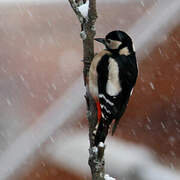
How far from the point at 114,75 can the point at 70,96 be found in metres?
3.71

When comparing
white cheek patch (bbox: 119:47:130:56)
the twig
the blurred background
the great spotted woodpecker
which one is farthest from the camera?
the blurred background

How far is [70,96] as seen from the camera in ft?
18.6

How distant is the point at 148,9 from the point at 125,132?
261 cm

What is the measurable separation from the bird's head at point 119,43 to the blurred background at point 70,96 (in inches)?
93.5

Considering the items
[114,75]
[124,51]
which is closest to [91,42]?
[114,75]

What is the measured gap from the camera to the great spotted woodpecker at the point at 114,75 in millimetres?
1958

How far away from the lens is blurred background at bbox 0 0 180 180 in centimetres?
479

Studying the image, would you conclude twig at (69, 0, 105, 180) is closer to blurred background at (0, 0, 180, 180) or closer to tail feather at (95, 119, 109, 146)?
tail feather at (95, 119, 109, 146)

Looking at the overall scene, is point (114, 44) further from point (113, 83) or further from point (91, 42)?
point (91, 42)

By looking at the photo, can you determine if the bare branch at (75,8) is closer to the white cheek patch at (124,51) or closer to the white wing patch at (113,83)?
the white wing patch at (113,83)

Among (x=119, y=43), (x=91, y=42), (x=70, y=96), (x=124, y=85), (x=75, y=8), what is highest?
(x=75, y=8)

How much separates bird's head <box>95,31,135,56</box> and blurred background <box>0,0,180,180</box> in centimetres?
238

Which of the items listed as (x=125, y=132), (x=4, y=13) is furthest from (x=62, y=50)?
(x=125, y=132)

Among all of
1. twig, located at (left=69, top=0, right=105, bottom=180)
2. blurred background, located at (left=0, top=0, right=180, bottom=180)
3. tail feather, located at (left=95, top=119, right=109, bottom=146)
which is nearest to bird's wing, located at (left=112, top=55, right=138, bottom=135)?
tail feather, located at (left=95, top=119, right=109, bottom=146)
